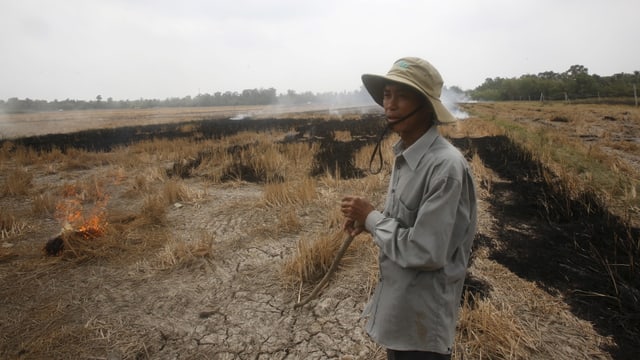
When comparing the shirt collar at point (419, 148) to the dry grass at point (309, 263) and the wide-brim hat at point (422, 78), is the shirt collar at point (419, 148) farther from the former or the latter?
the dry grass at point (309, 263)

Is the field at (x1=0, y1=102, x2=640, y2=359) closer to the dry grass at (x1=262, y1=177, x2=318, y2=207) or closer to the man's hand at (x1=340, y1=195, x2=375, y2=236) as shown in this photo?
the dry grass at (x1=262, y1=177, x2=318, y2=207)

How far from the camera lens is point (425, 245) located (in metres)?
1.23

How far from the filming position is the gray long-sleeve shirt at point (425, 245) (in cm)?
123

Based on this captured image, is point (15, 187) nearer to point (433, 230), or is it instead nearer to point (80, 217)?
point (80, 217)

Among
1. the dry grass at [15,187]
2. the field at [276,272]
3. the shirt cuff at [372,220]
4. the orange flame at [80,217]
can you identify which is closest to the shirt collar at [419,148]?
the shirt cuff at [372,220]

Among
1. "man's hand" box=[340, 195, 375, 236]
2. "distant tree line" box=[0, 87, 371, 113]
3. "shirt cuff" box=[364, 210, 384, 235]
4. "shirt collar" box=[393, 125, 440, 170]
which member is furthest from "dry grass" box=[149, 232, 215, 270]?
"distant tree line" box=[0, 87, 371, 113]

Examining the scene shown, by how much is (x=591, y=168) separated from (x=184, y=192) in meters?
9.43

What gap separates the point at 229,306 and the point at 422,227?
2806 mm

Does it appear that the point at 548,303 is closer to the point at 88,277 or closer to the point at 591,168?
the point at 88,277

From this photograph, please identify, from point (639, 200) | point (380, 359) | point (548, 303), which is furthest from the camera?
point (639, 200)

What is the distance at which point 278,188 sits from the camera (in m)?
6.38

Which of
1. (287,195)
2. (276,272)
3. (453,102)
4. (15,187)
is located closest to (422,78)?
(276,272)

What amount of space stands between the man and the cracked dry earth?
142 centimetres

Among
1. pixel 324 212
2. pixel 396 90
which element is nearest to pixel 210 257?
pixel 324 212
